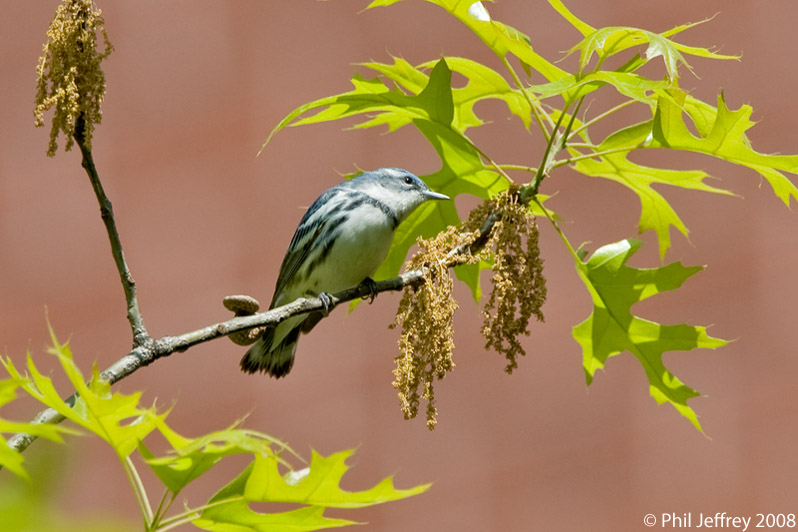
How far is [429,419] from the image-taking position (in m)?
1.69

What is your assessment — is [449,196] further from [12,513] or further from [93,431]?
[12,513]

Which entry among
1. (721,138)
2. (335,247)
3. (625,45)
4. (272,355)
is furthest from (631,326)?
(272,355)

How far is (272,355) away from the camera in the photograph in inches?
144

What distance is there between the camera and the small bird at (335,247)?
131 inches

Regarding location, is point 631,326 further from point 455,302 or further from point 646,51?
point 646,51

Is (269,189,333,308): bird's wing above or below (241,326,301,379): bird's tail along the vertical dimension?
above

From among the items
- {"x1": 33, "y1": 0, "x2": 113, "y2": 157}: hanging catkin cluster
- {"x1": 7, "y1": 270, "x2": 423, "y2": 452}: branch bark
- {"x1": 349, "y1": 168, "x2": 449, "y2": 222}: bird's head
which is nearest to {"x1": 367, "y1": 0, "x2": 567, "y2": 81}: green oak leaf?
{"x1": 7, "y1": 270, "x2": 423, "y2": 452}: branch bark

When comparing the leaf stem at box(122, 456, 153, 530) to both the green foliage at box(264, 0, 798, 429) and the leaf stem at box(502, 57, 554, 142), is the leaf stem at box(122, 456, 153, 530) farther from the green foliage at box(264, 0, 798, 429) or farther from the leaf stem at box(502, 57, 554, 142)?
the leaf stem at box(502, 57, 554, 142)

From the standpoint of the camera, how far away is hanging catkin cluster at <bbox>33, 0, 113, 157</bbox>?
59.5 inches

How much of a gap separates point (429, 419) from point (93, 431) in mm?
625

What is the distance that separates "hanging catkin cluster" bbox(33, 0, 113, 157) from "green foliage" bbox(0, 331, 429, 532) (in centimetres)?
42

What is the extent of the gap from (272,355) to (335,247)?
511 mm

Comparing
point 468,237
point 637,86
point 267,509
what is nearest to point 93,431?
point 468,237

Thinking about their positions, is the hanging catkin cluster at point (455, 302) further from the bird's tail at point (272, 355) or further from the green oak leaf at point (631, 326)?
the bird's tail at point (272, 355)
